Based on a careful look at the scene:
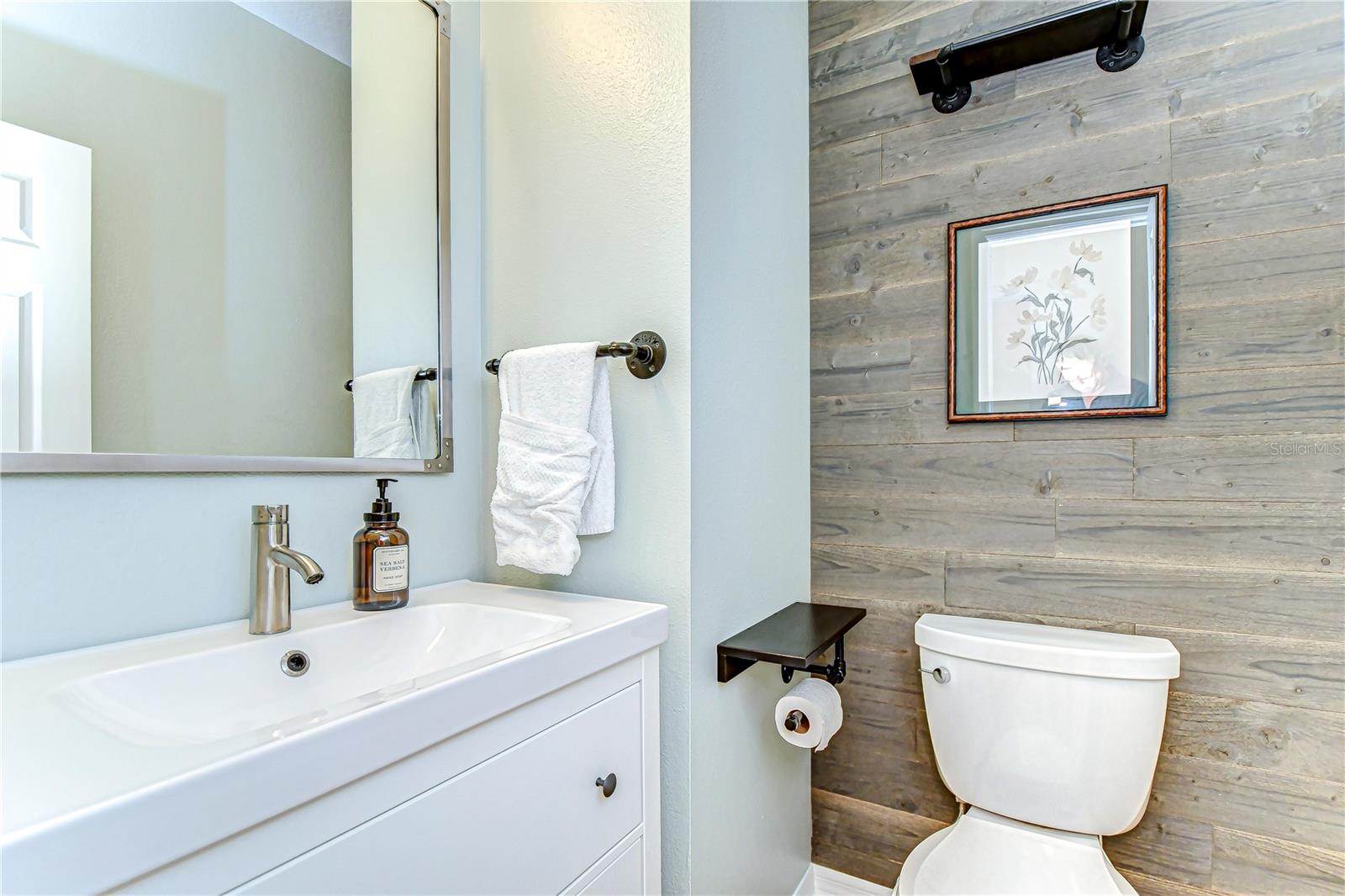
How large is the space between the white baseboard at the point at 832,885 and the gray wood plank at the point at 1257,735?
70cm

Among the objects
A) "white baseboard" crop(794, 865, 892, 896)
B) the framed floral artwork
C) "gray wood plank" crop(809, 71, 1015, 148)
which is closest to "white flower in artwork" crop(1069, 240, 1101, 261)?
the framed floral artwork

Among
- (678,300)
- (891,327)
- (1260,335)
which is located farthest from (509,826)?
(1260,335)

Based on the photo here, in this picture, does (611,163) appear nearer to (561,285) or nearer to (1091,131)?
(561,285)

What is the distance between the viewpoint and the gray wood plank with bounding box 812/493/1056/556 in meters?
1.38

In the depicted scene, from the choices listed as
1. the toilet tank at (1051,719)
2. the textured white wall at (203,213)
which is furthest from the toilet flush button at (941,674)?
the textured white wall at (203,213)

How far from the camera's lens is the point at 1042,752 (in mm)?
1187

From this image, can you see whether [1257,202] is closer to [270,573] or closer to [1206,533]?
[1206,533]

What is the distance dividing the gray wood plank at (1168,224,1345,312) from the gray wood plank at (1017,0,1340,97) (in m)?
0.30

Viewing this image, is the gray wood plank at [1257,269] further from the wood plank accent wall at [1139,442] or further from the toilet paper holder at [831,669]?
the toilet paper holder at [831,669]

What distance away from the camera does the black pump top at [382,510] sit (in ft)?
3.34

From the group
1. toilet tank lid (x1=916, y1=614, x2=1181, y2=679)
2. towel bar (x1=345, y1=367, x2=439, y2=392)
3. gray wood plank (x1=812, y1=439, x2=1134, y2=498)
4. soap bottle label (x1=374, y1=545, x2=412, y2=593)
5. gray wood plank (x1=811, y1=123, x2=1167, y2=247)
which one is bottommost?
toilet tank lid (x1=916, y1=614, x2=1181, y2=679)

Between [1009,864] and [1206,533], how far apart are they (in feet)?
2.28

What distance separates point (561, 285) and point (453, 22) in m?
0.57

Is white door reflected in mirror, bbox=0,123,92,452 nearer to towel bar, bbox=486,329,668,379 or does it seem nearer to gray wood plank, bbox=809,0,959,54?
towel bar, bbox=486,329,668,379
